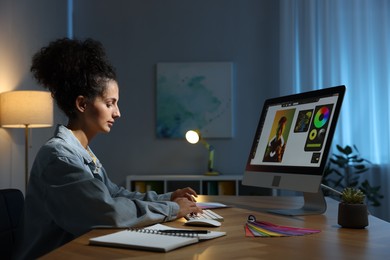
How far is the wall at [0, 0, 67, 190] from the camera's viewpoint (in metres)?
4.03

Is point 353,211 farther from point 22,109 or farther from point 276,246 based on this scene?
point 22,109

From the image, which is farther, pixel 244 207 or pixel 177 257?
pixel 244 207

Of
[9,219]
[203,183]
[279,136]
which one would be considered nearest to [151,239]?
[9,219]

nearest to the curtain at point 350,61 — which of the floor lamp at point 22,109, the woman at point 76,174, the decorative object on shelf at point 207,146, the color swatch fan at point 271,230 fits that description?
the decorative object on shelf at point 207,146

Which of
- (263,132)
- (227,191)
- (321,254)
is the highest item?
(263,132)

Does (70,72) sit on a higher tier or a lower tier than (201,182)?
higher

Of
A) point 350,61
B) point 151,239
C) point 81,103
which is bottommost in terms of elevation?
point 151,239

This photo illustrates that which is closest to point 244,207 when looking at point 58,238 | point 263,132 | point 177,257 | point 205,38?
point 263,132

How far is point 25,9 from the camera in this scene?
13.8 ft

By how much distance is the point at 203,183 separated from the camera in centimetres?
421

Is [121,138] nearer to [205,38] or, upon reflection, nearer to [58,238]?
[205,38]

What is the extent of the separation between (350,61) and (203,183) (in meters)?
1.68

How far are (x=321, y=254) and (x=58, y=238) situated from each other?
2.39 ft

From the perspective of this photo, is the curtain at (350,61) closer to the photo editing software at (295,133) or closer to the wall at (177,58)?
the wall at (177,58)
